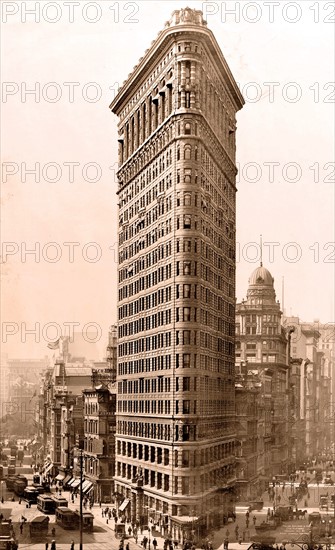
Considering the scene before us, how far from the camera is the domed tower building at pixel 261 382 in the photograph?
98.9 meters

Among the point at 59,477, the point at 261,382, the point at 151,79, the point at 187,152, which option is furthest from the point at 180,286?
the point at 59,477

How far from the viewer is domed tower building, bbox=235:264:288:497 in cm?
9888

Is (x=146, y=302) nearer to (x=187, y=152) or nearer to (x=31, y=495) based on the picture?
(x=187, y=152)

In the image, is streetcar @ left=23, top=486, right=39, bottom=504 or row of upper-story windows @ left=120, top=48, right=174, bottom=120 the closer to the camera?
row of upper-story windows @ left=120, top=48, right=174, bottom=120

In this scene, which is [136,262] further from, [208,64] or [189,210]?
[208,64]

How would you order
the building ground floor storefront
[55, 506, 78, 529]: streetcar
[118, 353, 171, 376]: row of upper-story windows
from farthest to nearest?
[118, 353, 171, 376]: row of upper-story windows, [55, 506, 78, 529]: streetcar, the building ground floor storefront

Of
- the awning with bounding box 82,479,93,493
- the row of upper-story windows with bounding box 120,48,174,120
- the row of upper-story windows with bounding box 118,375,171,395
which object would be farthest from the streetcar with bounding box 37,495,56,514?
the row of upper-story windows with bounding box 120,48,174,120

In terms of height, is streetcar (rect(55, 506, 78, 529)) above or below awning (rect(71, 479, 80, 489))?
above

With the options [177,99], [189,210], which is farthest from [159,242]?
[177,99]

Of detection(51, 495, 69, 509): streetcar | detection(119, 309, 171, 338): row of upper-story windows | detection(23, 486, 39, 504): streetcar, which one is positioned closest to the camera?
detection(119, 309, 171, 338): row of upper-story windows

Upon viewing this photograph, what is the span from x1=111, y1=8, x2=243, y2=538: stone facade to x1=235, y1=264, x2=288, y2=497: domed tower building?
9.02 metres

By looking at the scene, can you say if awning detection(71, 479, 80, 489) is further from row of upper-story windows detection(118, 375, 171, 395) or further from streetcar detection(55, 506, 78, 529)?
streetcar detection(55, 506, 78, 529)

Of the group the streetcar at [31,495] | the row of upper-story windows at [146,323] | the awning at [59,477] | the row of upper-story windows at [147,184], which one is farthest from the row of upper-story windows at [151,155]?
the awning at [59,477]

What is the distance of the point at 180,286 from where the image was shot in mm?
74875
